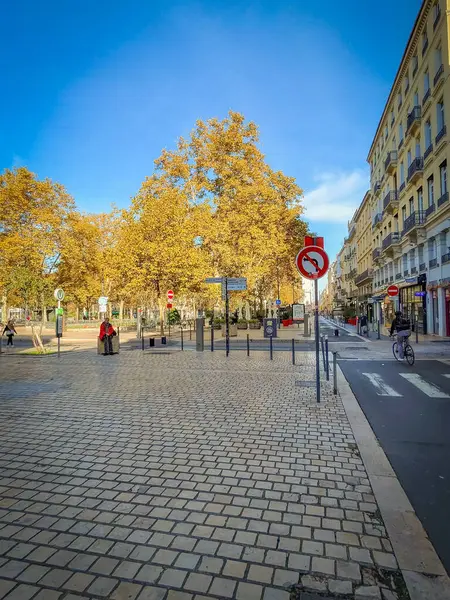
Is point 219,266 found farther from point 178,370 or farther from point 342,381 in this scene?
point 342,381

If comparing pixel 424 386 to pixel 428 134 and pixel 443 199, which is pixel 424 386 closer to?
pixel 443 199

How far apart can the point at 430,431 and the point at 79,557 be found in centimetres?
473

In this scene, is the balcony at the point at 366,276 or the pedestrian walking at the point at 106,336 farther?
the balcony at the point at 366,276

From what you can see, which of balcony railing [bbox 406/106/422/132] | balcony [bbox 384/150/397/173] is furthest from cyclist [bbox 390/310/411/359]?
balcony [bbox 384/150/397/173]

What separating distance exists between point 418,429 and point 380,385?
3.67 m

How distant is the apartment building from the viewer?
22844mm

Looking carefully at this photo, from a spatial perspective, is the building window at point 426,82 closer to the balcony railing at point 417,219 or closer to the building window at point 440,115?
the building window at point 440,115

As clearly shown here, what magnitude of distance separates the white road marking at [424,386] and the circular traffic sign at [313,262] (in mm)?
3409

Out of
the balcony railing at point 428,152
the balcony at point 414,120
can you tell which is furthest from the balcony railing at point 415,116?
the balcony railing at point 428,152

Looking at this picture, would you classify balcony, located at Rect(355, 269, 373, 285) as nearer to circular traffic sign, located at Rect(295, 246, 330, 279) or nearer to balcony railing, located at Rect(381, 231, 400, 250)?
balcony railing, located at Rect(381, 231, 400, 250)

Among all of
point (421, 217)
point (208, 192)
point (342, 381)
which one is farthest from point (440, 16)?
point (342, 381)

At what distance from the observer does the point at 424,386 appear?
345 inches

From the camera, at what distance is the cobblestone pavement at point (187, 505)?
2398 mm

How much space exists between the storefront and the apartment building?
0.02 metres
